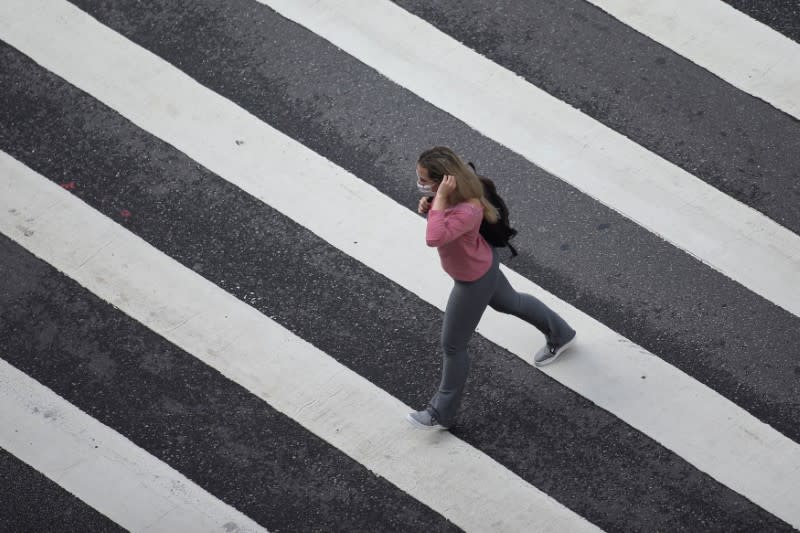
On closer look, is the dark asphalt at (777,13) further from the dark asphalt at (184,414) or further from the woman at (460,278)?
the dark asphalt at (184,414)

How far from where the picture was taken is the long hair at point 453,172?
4789mm

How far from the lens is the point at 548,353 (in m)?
5.93

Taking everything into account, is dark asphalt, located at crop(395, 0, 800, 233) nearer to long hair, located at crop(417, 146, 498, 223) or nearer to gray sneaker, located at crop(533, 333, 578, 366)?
gray sneaker, located at crop(533, 333, 578, 366)

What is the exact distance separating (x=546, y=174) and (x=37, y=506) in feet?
11.4

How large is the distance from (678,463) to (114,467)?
3.06 m

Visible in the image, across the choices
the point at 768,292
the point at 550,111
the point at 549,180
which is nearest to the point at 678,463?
the point at 768,292

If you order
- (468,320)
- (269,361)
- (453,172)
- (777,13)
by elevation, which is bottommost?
(269,361)

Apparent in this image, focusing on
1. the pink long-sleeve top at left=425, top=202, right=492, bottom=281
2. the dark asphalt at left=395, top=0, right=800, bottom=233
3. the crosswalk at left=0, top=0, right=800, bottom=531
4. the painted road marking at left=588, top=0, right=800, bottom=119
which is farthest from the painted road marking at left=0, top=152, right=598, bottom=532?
the painted road marking at left=588, top=0, right=800, bottom=119

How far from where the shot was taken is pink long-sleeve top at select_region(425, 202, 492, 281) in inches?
189

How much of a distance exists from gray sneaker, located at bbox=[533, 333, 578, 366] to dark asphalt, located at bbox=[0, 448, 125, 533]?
8.05 feet

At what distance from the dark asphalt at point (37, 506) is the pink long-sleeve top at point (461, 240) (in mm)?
2343

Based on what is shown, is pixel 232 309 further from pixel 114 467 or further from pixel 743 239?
pixel 743 239

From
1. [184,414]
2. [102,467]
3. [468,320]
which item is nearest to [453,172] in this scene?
[468,320]

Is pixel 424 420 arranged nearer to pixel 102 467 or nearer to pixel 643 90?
pixel 102 467
